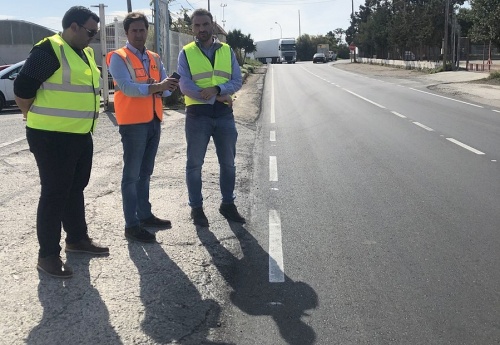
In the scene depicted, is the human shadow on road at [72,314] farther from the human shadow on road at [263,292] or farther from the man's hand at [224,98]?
the man's hand at [224,98]

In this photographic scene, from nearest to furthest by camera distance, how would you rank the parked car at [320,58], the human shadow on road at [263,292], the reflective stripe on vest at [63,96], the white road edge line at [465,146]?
the human shadow on road at [263,292], the reflective stripe on vest at [63,96], the white road edge line at [465,146], the parked car at [320,58]

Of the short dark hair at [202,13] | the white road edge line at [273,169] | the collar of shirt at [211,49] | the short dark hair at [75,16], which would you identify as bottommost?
the white road edge line at [273,169]

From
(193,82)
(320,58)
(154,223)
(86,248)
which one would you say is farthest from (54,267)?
(320,58)

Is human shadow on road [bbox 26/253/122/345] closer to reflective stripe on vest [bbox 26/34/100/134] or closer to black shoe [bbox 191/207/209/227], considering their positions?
reflective stripe on vest [bbox 26/34/100/134]

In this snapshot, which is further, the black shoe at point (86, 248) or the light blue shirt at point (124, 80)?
the light blue shirt at point (124, 80)

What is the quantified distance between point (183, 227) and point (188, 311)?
5.96 feet

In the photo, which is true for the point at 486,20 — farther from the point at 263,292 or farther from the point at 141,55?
the point at 263,292

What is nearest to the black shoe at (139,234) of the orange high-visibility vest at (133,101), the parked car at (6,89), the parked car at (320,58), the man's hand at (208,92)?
the orange high-visibility vest at (133,101)

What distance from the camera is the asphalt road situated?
352 centimetres

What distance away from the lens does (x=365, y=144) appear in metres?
10.5

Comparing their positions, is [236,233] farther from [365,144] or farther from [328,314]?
→ [365,144]

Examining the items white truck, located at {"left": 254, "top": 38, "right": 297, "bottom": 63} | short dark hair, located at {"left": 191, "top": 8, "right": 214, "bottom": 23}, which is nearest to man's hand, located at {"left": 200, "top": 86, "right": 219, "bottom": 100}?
short dark hair, located at {"left": 191, "top": 8, "right": 214, "bottom": 23}

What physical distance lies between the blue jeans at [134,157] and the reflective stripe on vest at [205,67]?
0.63 m

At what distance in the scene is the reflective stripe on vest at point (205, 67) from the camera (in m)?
5.39
